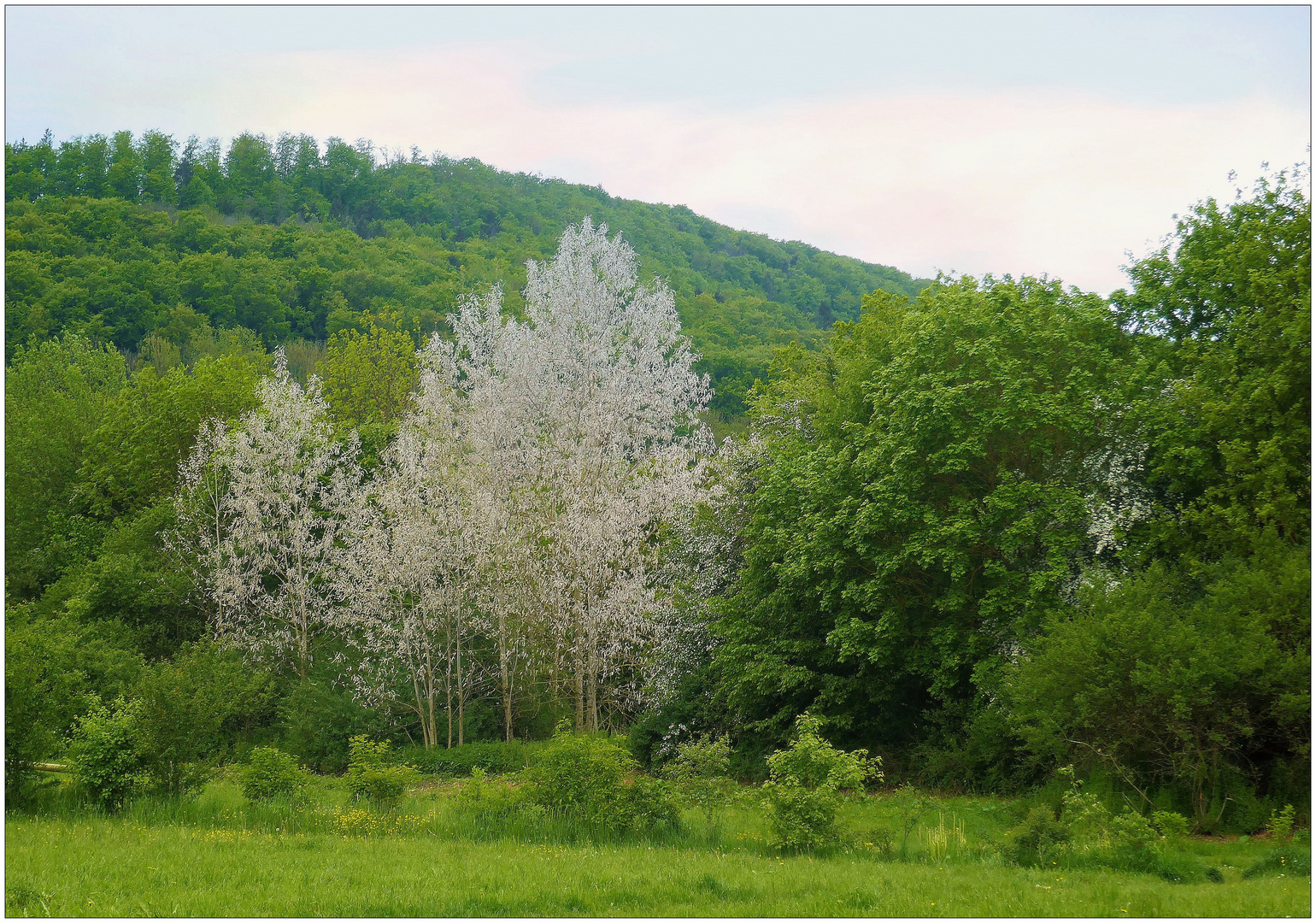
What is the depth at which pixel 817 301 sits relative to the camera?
55.1 m

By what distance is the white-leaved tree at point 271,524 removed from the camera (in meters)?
28.8

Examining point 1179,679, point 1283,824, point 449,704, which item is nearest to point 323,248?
point 449,704

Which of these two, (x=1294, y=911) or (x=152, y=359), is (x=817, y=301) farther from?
(x=1294, y=911)

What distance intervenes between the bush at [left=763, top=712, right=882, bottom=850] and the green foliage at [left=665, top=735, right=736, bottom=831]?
125 centimetres

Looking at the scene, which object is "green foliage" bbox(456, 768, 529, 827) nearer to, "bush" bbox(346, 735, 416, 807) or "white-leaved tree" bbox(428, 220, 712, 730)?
"bush" bbox(346, 735, 416, 807)

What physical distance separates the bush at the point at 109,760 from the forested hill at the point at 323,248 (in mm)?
29999

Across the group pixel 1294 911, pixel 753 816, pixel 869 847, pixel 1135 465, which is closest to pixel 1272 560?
pixel 1135 465

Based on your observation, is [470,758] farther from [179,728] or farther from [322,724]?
[179,728]

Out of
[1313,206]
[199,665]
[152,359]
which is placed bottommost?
[199,665]

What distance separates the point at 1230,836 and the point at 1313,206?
8729mm

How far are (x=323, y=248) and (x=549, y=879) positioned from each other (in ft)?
175

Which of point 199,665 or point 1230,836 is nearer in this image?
point 1230,836

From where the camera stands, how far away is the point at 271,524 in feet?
98.2

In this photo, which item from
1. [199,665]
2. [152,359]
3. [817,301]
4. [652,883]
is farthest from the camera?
[817,301]
